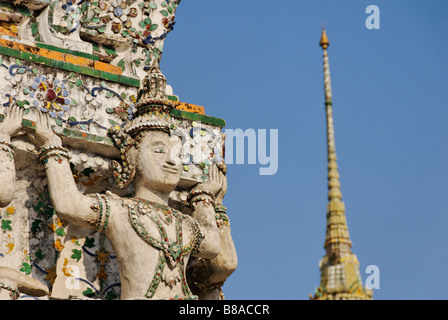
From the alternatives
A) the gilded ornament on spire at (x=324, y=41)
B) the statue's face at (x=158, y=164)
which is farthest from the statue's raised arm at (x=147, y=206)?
the gilded ornament on spire at (x=324, y=41)

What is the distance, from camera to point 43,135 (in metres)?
10.9

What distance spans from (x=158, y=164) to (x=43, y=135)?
3.63ft

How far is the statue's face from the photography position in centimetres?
1129

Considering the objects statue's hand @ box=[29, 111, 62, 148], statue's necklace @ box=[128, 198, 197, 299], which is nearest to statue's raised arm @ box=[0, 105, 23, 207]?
statue's hand @ box=[29, 111, 62, 148]

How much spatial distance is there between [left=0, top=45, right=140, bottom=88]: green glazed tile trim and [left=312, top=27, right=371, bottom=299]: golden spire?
78.0 feet

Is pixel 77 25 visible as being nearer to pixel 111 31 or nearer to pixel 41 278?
pixel 111 31

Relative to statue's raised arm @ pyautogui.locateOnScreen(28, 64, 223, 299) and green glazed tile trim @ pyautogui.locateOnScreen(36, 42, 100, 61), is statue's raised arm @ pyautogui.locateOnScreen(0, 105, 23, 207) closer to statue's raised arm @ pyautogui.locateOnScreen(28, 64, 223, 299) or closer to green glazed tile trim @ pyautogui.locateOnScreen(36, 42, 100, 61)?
statue's raised arm @ pyautogui.locateOnScreen(28, 64, 223, 299)

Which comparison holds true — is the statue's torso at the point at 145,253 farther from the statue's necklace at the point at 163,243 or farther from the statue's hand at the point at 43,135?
the statue's hand at the point at 43,135

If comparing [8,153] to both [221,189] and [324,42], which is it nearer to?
[221,189]

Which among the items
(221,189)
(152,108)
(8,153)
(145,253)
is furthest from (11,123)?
(221,189)

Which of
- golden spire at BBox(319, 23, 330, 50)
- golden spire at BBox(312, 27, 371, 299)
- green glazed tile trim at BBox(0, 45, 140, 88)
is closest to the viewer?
green glazed tile trim at BBox(0, 45, 140, 88)

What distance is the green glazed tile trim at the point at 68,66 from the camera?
11.1 metres
